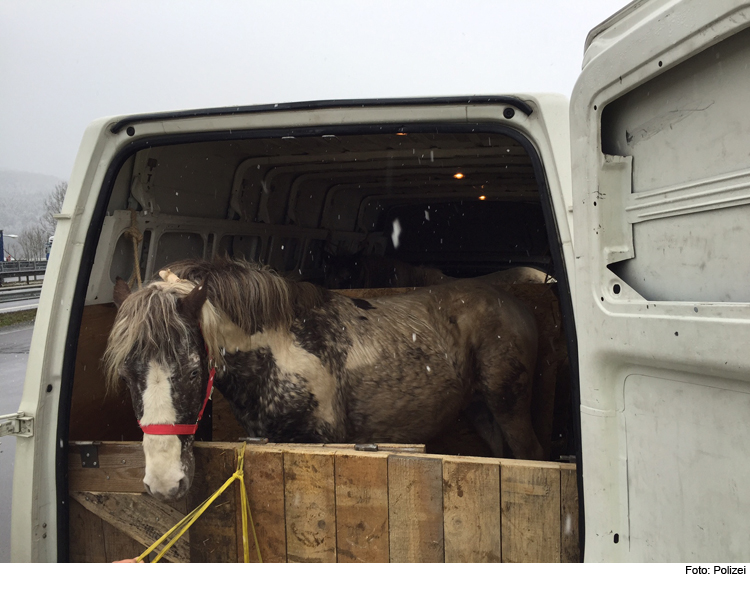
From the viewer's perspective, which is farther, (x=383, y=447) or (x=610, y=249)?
(x=383, y=447)

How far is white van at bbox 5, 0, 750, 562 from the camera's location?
992mm

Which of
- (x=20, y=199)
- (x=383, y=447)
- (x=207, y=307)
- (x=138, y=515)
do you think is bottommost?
(x=138, y=515)

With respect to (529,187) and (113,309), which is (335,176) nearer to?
(529,187)

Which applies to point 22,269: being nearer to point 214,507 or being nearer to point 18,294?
point 18,294

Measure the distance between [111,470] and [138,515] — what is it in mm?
219

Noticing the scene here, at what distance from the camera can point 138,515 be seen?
82.6 inches

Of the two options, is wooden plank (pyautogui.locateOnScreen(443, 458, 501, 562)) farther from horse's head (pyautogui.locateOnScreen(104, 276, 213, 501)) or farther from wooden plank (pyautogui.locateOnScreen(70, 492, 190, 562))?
wooden plank (pyautogui.locateOnScreen(70, 492, 190, 562))

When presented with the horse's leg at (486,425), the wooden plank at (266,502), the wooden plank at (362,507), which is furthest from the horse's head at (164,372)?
the horse's leg at (486,425)

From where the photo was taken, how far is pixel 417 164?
4.19 m

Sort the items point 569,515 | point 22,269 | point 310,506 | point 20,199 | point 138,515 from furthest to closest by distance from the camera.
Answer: point 20,199
point 22,269
point 138,515
point 310,506
point 569,515

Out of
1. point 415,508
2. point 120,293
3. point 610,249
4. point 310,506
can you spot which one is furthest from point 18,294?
point 610,249

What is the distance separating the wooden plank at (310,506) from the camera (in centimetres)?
192

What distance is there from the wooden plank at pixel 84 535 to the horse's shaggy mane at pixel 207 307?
1.79 ft

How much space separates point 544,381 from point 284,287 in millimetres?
1972
